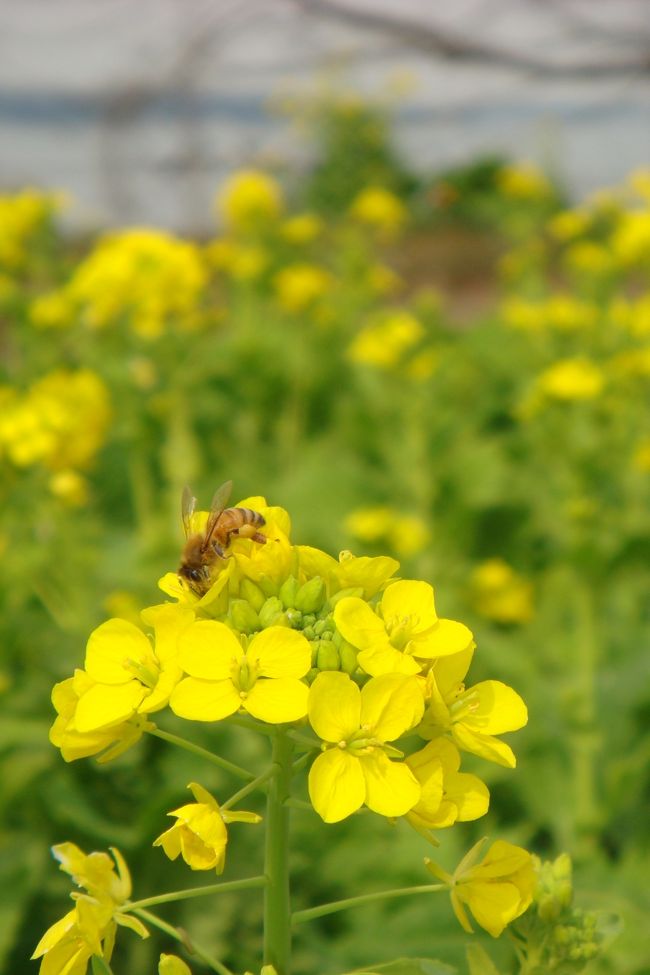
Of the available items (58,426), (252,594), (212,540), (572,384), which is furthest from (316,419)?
(252,594)

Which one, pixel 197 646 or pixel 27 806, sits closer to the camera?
pixel 197 646

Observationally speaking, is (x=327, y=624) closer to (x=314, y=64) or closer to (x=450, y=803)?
(x=450, y=803)

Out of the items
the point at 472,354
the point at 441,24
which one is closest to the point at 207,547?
the point at 472,354

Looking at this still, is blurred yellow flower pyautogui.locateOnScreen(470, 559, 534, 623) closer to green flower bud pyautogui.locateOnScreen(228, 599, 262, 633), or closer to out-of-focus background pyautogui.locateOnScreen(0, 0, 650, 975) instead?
out-of-focus background pyautogui.locateOnScreen(0, 0, 650, 975)

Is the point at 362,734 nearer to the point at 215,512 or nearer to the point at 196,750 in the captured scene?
the point at 196,750

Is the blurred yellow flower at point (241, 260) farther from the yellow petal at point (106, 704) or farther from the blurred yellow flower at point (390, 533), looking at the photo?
the yellow petal at point (106, 704)

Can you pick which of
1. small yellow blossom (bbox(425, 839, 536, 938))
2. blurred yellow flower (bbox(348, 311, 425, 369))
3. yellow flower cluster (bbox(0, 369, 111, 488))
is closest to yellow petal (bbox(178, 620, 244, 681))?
small yellow blossom (bbox(425, 839, 536, 938))
